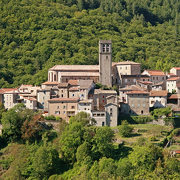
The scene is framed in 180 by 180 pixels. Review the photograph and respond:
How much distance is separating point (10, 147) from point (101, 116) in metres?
16.1

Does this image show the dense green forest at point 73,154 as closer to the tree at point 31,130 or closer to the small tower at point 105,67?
the tree at point 31,130

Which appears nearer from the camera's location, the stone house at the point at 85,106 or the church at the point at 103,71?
the stone house at the point at 85,106

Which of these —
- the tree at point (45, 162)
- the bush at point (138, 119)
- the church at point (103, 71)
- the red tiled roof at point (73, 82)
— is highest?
the church at point (103, 71)

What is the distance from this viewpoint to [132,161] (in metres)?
45.7

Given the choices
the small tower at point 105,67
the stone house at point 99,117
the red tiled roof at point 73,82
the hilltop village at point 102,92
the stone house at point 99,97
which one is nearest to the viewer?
the stone house at point 99,117

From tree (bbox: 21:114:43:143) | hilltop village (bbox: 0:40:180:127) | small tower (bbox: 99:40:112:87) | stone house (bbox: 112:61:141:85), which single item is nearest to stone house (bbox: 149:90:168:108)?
hilltop village (bbox: 0:40:180:127)

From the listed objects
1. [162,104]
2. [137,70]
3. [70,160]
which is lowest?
[70,160]

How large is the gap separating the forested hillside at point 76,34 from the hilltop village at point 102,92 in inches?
622

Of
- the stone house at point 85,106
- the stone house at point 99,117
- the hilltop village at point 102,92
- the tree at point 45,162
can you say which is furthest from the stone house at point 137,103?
the tree at point 45,162

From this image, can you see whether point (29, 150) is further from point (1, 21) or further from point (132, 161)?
point (1, 21)

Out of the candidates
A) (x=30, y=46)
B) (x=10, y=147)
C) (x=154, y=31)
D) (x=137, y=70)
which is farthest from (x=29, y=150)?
(x=154, y=31)

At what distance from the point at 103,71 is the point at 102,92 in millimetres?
8679

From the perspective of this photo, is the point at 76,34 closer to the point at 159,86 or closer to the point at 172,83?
the point at 159,86

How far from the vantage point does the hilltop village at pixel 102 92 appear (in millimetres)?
59812
